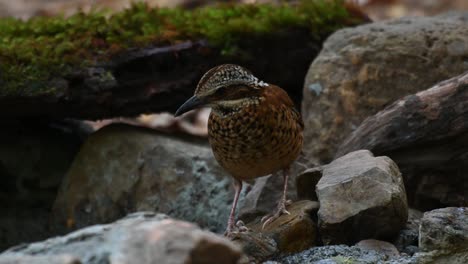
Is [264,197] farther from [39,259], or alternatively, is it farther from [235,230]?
[39,259]

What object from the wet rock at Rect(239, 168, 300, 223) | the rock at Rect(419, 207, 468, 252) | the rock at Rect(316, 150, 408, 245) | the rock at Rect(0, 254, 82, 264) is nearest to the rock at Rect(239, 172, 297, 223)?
the wet rock at Rect(239, 168, 300, 223)

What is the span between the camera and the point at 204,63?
7043 mm

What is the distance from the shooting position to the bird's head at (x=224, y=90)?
16.6ft

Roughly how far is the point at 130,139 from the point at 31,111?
89 centimetres

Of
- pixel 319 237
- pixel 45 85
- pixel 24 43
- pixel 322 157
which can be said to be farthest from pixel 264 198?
pixel 24 43

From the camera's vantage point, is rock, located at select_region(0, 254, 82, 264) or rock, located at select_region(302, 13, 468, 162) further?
rock, located at select_region(302, 13, 468, 162)

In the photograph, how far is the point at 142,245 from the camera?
284 cm

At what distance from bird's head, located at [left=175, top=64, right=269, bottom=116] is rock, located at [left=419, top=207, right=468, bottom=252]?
Answer: 1.42 m

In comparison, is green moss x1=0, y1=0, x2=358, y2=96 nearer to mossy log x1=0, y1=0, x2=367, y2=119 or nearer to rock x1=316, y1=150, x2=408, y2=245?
mossy log x1=0, y1=0, x2=367, y2=119

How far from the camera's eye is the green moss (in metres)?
6.43

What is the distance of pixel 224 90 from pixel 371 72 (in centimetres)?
190

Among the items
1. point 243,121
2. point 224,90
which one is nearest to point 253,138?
point 243,121

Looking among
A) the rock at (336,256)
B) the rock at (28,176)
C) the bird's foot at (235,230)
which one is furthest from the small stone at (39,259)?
the rock at (28,176)

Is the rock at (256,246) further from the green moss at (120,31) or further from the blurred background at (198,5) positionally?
the blurred background at (198,5)
